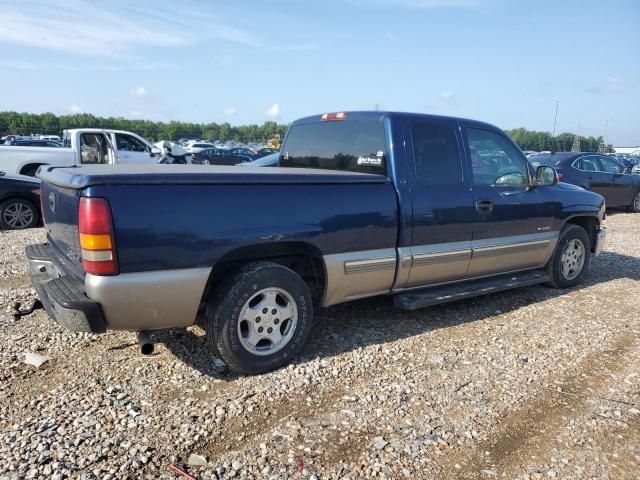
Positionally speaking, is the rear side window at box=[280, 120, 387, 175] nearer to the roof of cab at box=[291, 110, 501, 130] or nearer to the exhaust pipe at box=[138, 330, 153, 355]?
the roof of cab at box=[291, 110, 501, 130]

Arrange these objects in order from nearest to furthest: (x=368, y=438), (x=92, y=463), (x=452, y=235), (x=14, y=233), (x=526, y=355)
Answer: (x=92, y=463) → (x=368, y=438) → (x=526, y=355) → (x=452, y=235) → (x=14, y=233)

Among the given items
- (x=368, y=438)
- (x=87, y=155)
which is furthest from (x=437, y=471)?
(x=87, y=155)

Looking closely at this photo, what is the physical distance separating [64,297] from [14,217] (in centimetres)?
717

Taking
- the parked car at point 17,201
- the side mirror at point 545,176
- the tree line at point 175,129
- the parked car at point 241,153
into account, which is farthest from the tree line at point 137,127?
the side mirror at point 545,176

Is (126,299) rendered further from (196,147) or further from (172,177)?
(196,147)

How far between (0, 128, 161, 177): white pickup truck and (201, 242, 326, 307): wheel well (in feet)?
32.0

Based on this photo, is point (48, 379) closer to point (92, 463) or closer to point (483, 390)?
point (92, 463)

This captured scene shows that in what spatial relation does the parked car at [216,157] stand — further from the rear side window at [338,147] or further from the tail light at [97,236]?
the tail light at [97,236]

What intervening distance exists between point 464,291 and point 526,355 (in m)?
0.82

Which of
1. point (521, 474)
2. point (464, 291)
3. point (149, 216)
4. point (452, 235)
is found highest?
point (149, 216)

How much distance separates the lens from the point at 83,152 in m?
12.7

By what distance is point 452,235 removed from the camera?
4434mm

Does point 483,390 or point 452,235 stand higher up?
point 452,235

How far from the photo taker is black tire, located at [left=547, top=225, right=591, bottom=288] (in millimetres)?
5668
